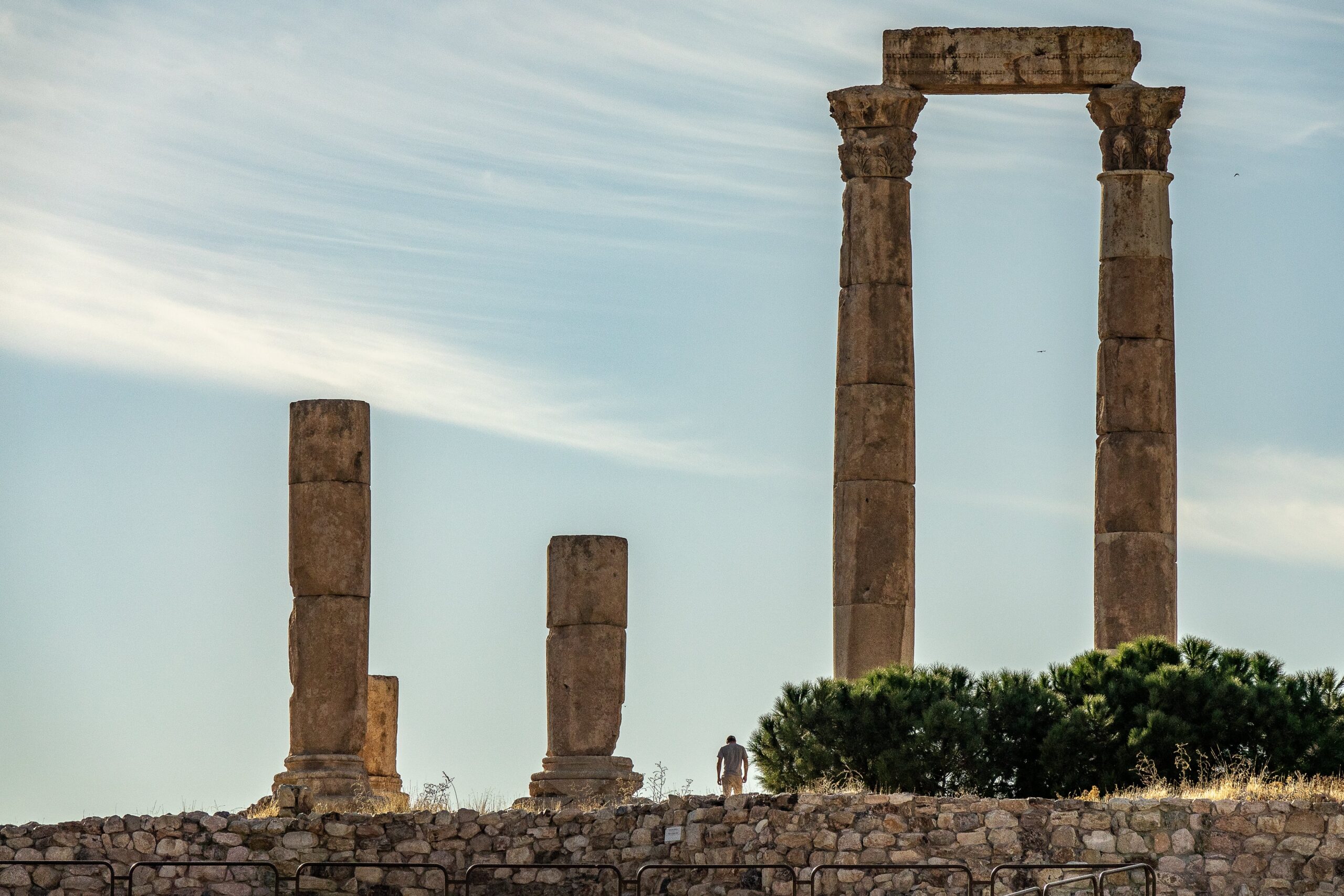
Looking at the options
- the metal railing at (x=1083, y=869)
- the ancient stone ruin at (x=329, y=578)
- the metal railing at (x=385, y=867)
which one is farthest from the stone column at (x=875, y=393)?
the metal railing at (x=1083, y=869)

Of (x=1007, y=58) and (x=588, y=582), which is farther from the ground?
(x=1007, y=58)

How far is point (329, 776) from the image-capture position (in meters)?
30.2

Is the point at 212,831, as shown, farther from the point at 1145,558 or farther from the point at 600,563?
the point at 1145,558

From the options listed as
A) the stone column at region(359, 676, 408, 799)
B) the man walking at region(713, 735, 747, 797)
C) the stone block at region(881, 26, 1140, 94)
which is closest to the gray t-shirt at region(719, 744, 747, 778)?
the man walking at region(713, 735, 747, 797)

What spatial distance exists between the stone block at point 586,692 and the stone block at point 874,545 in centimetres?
301

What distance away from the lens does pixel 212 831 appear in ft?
90.7

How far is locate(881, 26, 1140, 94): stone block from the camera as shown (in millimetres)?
34562

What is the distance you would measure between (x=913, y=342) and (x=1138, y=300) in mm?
2829

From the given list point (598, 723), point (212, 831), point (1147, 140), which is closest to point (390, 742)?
point (598, 723)

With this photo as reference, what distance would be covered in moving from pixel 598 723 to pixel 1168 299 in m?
8.94

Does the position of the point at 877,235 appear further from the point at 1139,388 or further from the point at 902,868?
the point at 902,868

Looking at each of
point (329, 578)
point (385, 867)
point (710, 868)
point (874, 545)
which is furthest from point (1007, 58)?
point (385, 867)

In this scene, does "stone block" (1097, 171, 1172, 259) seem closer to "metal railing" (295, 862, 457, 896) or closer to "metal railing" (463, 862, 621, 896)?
"metal railing" (463, 862, 621, 896)

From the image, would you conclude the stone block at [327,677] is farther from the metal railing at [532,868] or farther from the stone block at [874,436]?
the stone block at [874,436]
